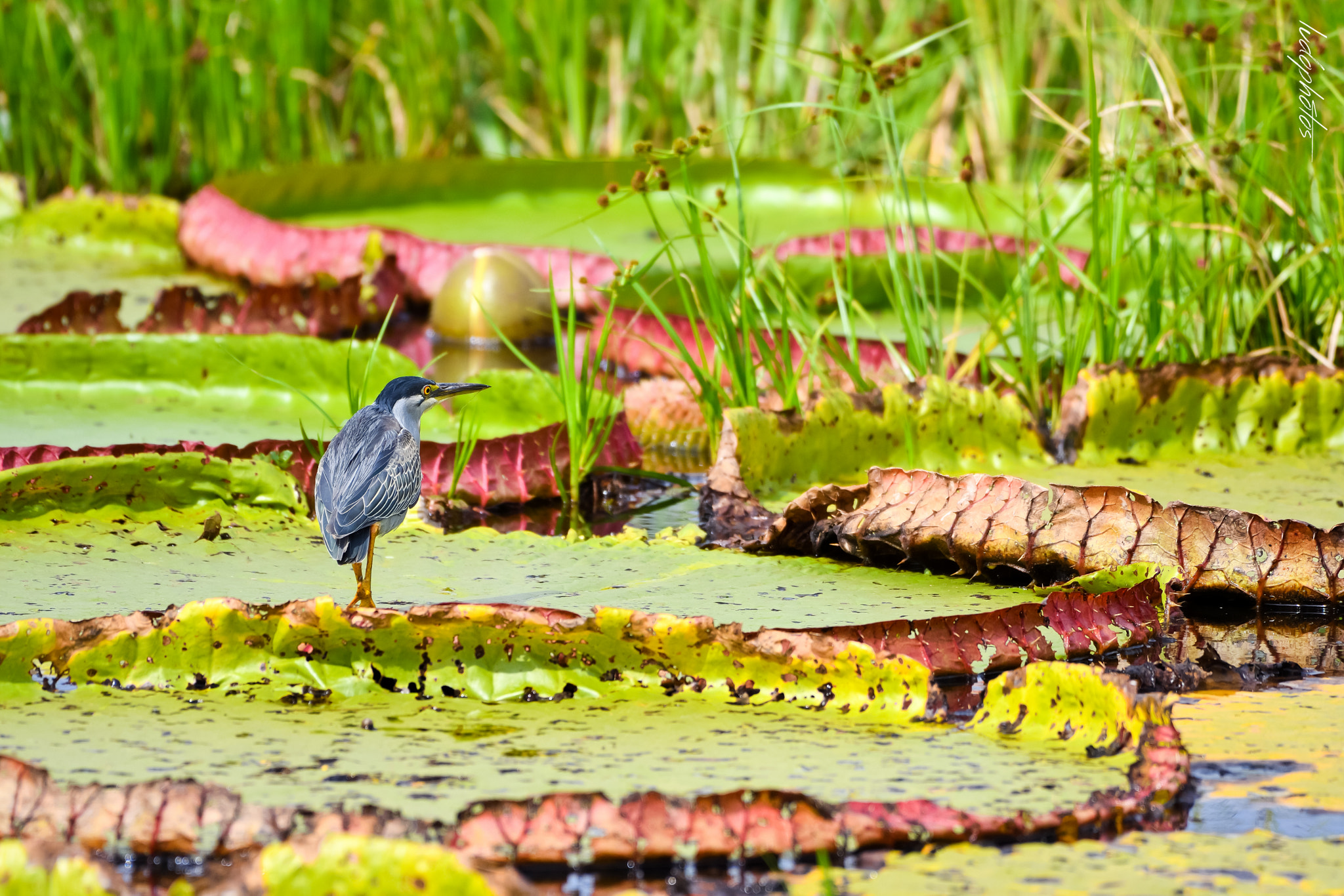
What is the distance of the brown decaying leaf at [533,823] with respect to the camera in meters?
1.19

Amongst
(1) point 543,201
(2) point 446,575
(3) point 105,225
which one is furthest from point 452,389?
(3) point 105,225

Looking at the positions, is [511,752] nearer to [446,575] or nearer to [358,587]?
[358,587]

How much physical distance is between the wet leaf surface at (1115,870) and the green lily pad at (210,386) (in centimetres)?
168

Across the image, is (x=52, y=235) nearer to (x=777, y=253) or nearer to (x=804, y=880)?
(x=777, y=253)

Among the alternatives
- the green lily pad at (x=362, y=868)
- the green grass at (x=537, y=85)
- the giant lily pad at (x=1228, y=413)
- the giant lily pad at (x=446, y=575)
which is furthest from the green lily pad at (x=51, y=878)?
the green grass at (x=537, y=85)

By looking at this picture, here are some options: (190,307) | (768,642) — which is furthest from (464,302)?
(768,642)

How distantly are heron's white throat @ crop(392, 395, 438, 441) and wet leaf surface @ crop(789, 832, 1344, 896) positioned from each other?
93cm

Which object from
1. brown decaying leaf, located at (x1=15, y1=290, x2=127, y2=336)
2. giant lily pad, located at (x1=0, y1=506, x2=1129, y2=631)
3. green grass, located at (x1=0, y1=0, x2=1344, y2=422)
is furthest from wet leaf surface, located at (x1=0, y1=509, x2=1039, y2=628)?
green grass, located at (x1=0, y1=0, x2=1344, y2=422)

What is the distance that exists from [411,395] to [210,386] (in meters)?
1.19

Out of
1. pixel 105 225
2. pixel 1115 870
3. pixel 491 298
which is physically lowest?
pixel 1115 870

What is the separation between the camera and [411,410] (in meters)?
1.93

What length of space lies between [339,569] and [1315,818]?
1.23 m

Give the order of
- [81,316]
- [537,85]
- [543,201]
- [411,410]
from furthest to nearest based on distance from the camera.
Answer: [537,85], [543,201], [81,316], [411,410]

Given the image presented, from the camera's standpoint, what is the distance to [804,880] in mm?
1196
